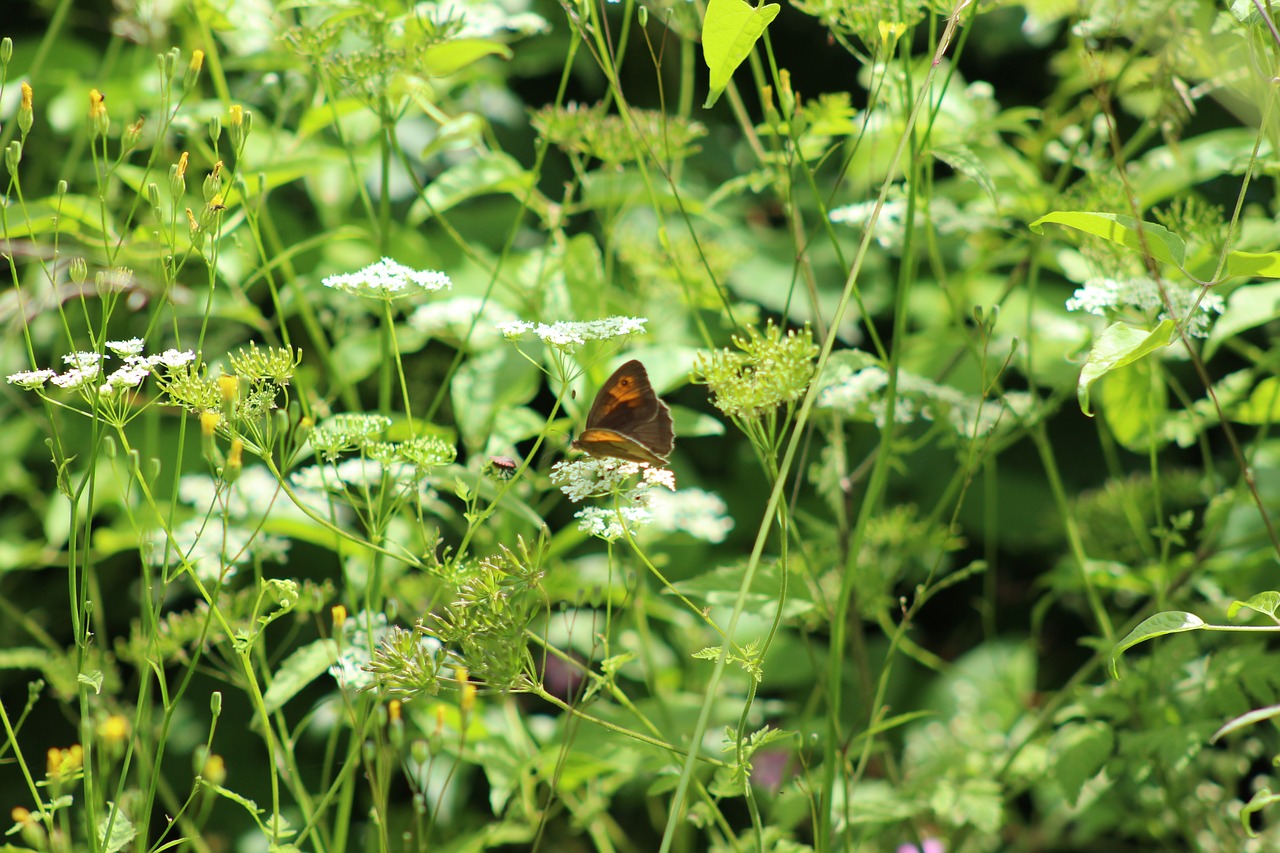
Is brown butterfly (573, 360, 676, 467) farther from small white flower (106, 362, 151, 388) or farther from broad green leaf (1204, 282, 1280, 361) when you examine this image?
broad green leaf (1204, 282, 1280, 361)

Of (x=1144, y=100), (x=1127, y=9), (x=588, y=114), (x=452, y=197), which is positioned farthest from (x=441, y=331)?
(x=1144, y=100)

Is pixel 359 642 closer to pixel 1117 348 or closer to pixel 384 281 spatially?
pixel 384 281

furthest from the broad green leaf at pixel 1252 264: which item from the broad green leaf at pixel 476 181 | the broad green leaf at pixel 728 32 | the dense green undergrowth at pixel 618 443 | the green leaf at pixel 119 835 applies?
the green leaf at pixel 119 835

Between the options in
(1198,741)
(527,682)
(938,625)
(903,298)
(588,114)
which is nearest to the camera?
(527,682)

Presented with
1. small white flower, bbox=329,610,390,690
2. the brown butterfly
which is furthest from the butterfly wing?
small white flower, bbox=329,610,390,690

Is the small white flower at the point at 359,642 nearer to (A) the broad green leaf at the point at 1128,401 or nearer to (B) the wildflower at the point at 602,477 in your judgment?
(B) the wildflower at the point at 602,477

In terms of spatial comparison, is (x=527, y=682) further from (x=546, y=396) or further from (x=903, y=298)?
(x=546, y=396)

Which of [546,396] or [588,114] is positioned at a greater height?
[588,114]
